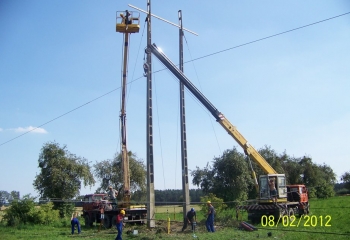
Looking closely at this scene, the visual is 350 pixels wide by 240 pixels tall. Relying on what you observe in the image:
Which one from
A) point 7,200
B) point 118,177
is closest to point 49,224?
point 7,200

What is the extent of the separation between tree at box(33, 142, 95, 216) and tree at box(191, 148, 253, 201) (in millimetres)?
13491

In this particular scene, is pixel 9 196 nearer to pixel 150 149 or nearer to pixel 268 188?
pixel 150 149

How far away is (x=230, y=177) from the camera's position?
38.3 metres

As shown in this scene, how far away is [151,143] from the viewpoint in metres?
23.7

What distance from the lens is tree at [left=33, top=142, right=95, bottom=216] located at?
38.4 meters

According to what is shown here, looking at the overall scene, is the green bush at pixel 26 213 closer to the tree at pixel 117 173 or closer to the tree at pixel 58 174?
the tree at pixel 58 174

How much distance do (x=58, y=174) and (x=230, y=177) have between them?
56.6 ft

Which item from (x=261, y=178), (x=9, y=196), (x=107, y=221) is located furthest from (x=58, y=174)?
(x=261, y=178)

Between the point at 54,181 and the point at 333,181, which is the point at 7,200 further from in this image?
the point at 333,181

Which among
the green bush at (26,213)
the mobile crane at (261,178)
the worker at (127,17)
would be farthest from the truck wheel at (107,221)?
the worker at (127,17)

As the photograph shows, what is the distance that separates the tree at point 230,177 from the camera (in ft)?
124

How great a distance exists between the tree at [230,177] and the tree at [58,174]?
13491mm

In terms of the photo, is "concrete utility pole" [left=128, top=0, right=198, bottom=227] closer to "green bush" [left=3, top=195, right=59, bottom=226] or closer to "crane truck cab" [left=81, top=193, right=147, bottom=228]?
"crane truck cab" [left=81, top=193, right=147, bottom=228]

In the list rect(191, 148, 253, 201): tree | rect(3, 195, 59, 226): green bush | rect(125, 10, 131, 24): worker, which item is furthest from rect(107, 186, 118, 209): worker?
rect(191, 148, 253, 201): tree
